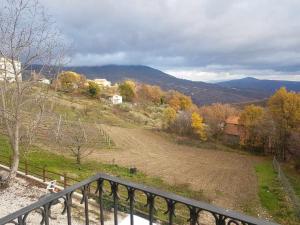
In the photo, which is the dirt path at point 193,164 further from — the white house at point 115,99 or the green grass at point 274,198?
the white house at point 115,99

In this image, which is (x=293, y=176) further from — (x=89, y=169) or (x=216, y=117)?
(x=216, y=117)

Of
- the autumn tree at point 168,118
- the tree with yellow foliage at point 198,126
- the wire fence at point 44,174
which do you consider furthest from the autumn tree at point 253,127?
the wire fence at point 44,174

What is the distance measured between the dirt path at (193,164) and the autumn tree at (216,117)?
1114 centimetres

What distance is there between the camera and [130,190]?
3.24m

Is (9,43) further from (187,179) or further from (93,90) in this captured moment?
(93,90)

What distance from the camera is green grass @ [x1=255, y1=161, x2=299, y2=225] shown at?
65.0 feet

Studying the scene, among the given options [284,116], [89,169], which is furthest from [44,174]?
[284,116]

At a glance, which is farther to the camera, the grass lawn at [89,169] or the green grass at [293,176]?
the green grass at [293,176]

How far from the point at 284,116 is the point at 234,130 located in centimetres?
1120

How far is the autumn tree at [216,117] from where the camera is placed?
55.7 metres

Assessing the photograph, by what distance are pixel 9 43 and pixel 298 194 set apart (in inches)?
1010

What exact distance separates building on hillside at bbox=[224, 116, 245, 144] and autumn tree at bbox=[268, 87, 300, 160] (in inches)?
257

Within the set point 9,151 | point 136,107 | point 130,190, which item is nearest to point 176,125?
point 136,107

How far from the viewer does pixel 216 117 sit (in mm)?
57750
